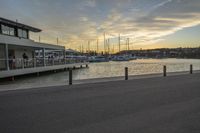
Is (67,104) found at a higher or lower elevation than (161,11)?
lower

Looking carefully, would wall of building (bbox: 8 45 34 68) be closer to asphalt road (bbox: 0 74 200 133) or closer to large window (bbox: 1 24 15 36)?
large window (bbox: 1 24 15 36)

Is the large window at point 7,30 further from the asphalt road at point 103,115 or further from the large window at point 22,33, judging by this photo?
the asphalt road at point 103,115

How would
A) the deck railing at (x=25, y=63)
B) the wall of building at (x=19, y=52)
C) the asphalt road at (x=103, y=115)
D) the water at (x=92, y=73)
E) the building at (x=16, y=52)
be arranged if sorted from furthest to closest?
the wall of building at (x=19, y=52), the deck railing at (x=25, y=63), the building at (x=16, y=52), the water at (x=92, y=73), the asphalt road at (x=103, y=115)

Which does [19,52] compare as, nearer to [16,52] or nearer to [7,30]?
[16,52]

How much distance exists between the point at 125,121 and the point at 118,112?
957 millimetres

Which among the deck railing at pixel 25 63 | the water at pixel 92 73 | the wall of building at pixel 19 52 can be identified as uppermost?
the wall of building at pixel 19 52

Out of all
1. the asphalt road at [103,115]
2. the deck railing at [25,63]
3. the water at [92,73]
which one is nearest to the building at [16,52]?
the deck railing at [25,63]

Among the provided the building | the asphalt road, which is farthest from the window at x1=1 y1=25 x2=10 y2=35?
the asphalt road

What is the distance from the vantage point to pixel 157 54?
185250mm

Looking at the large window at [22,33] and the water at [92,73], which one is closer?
the water at [92,73]

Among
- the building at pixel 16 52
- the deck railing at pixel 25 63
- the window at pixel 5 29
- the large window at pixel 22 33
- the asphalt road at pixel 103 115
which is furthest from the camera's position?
the large window at pixel 22 33

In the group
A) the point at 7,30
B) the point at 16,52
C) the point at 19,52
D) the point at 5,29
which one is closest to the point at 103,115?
the point at 5,29

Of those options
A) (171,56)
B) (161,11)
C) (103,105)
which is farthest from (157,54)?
(103,105)

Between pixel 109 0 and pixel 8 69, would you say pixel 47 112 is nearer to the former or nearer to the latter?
pixel 8 69
